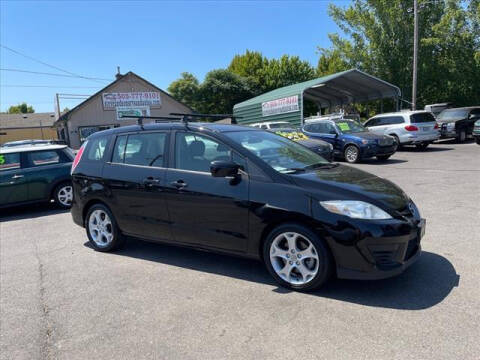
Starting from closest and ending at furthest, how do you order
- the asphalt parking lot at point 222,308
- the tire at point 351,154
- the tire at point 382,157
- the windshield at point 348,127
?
the asphalt parking lot at point 222,308, the tire at point 351,154, the tire at point 382,157, the windshield at point 348,127

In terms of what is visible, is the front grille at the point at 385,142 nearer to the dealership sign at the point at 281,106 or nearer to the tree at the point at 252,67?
the dealership sign at the point at 281,106

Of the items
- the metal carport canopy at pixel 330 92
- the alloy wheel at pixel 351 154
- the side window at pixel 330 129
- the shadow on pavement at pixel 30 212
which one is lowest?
the shadow on pavement at pixel 30 212

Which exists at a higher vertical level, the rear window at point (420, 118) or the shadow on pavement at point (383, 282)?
the rear window at point (420, 118)

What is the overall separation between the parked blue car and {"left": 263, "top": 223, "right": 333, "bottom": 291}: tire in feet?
34.5

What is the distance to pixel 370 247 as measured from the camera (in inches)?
131

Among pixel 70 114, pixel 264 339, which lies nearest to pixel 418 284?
pixel 264 339

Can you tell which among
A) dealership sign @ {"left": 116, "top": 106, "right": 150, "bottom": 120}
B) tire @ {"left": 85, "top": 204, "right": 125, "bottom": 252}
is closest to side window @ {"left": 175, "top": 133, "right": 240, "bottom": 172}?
tire @ {"left": 85, "top": 204, "right": 125, "bottom": 252}

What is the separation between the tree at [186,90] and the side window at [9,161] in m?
44.6

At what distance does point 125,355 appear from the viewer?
2.86m

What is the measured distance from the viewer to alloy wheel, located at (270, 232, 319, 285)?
11.7 ft

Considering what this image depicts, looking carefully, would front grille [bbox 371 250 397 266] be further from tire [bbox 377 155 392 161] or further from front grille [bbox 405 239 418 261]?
tire [bbox 377 155 392 161]

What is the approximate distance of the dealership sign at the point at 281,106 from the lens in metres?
21.7

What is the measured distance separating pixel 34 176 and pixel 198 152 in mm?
5899

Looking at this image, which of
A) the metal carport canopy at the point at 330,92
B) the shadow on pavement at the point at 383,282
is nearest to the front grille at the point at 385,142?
the metal carport canopy at the point at 330,92
